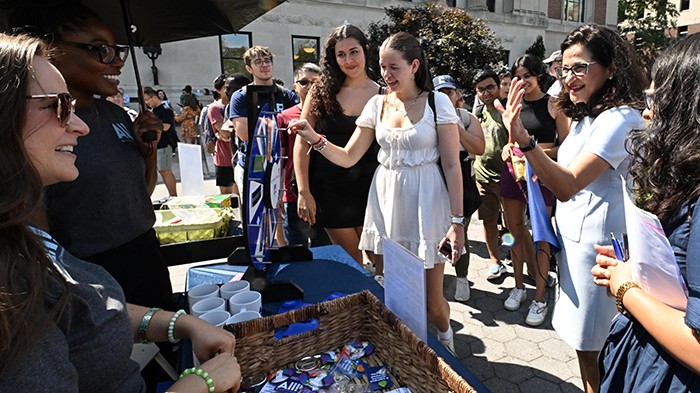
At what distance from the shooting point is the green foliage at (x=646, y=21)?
2625 centimetres

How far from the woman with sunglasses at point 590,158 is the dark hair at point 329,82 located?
1.17 meters

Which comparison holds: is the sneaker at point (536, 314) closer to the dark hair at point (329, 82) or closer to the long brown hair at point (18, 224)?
the dark hair at point (329, 82)

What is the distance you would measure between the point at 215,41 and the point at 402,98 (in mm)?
15933

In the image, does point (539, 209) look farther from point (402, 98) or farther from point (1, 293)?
point (1, 293)

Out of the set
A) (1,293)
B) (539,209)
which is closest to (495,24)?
(539,209)

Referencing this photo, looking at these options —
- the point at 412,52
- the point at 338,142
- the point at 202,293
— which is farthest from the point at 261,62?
the point at 202,293

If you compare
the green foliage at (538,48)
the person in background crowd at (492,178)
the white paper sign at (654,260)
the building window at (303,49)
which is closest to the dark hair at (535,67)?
the person in background crowd at (492,178)

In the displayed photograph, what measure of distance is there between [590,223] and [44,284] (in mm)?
1745

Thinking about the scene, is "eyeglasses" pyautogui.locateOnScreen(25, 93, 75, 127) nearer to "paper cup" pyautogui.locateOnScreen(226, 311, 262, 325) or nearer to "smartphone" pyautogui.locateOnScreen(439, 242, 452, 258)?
"paper cup" pyautogui.locateOnScreen(226, 311, 262, 325)

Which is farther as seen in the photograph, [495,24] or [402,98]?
[495,24]

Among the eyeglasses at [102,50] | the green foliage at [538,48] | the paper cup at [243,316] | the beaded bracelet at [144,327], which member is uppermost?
the green foliage at [538,48]

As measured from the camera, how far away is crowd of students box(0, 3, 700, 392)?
79 centimetres

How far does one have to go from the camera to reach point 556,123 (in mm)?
3203

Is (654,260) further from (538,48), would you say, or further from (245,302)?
(538,48)
